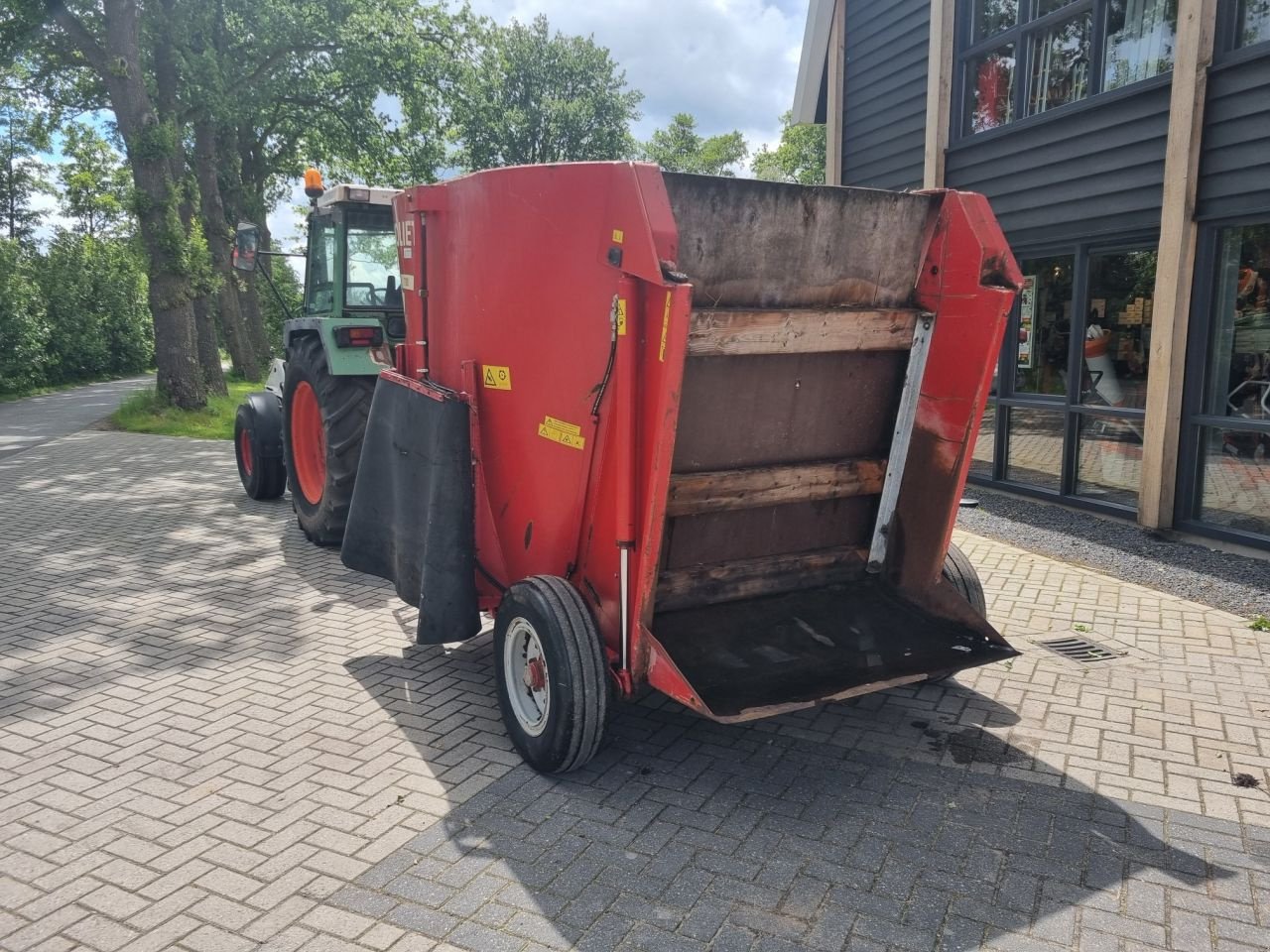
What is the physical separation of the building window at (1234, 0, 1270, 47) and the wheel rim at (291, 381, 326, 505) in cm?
692

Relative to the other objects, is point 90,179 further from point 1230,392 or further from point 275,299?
point 1230,392

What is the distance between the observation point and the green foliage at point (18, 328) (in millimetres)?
19406

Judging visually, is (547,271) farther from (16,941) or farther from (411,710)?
(16,941)

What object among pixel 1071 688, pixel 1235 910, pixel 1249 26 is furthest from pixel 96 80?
pixel 1235 910

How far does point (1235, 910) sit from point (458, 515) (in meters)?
3.06

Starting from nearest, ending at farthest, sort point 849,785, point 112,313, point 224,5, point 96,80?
point 849,785, point 224,5, point 96,80, point 112,313

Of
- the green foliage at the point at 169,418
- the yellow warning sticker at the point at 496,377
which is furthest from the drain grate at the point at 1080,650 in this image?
the green foliage at the point at 169,418

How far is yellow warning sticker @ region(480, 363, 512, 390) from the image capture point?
3.97m

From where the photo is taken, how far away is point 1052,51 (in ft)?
26.0

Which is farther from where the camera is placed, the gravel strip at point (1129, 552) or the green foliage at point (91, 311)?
the green foliage at point (91, 311)

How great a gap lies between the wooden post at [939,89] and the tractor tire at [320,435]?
19.4 ft

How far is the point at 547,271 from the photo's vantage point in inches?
144

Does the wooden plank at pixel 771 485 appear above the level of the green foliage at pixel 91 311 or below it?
below

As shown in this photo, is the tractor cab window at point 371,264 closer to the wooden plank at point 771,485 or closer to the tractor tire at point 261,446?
the tractor tire at point 261,446
